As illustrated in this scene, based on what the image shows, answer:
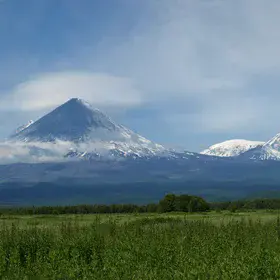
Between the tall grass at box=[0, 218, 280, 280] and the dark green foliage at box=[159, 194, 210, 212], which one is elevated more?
the dark green foliage at box=[159, 194, 210, 212]

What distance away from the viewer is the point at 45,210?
8769 centimetres

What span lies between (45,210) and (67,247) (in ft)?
227

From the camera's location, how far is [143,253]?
692 inches

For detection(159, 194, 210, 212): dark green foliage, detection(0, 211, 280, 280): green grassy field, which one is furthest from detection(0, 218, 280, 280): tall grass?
detection(159, 194, 210, 212): dark green foliage

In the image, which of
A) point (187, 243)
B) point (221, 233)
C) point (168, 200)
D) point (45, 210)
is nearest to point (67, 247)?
point (187, 243)

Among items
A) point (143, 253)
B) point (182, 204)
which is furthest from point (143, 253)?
point (182, 204)

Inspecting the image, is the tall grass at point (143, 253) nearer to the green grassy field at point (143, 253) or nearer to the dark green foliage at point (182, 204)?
the green grassy field at point (143, 253)

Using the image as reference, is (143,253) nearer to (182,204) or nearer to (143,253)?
(143,253)

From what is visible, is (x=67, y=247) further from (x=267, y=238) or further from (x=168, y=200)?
(x=168, y=200)

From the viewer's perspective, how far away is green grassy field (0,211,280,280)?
13922 mm

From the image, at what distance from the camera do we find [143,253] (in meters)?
17.6

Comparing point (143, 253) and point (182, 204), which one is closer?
point (143, 253)

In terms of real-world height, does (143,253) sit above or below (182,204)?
below

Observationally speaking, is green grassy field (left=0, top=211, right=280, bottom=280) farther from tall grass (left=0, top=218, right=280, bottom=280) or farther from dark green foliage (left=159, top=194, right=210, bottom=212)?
dark green foliage (left=159, top=194, right=210, bottom=212)
